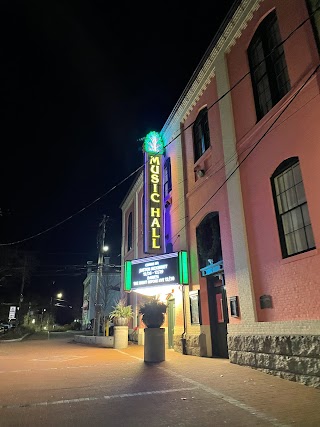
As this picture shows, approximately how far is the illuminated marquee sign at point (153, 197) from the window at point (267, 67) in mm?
7021

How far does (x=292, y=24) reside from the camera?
8750 millimetres

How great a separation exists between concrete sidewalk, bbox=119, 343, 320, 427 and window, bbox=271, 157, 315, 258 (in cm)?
314

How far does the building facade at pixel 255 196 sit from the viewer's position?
304 inches

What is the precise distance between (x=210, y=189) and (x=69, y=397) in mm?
8784

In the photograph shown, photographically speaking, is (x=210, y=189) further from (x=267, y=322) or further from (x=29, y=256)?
(x=29, y=256)

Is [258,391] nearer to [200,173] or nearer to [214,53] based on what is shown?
[200,173]

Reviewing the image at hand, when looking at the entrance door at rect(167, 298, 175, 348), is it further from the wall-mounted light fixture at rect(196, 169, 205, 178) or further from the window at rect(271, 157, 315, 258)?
the window at rect(271, 157, 315, 258)

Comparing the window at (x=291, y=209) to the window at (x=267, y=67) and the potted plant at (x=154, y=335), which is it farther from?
the potted plant at (x=154, y=335)

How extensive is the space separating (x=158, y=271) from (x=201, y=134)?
655 cm

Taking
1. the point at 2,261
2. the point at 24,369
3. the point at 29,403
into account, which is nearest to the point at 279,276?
the point at 29,403

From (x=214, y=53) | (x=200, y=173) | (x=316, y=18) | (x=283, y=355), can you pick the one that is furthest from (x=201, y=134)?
(x=283, y=355)

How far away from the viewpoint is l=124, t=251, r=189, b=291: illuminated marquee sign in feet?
44.7

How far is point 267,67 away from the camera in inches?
396

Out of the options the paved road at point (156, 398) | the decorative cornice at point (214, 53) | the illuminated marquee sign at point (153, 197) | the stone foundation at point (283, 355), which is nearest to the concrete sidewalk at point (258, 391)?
the paved road at point (156, 398)
